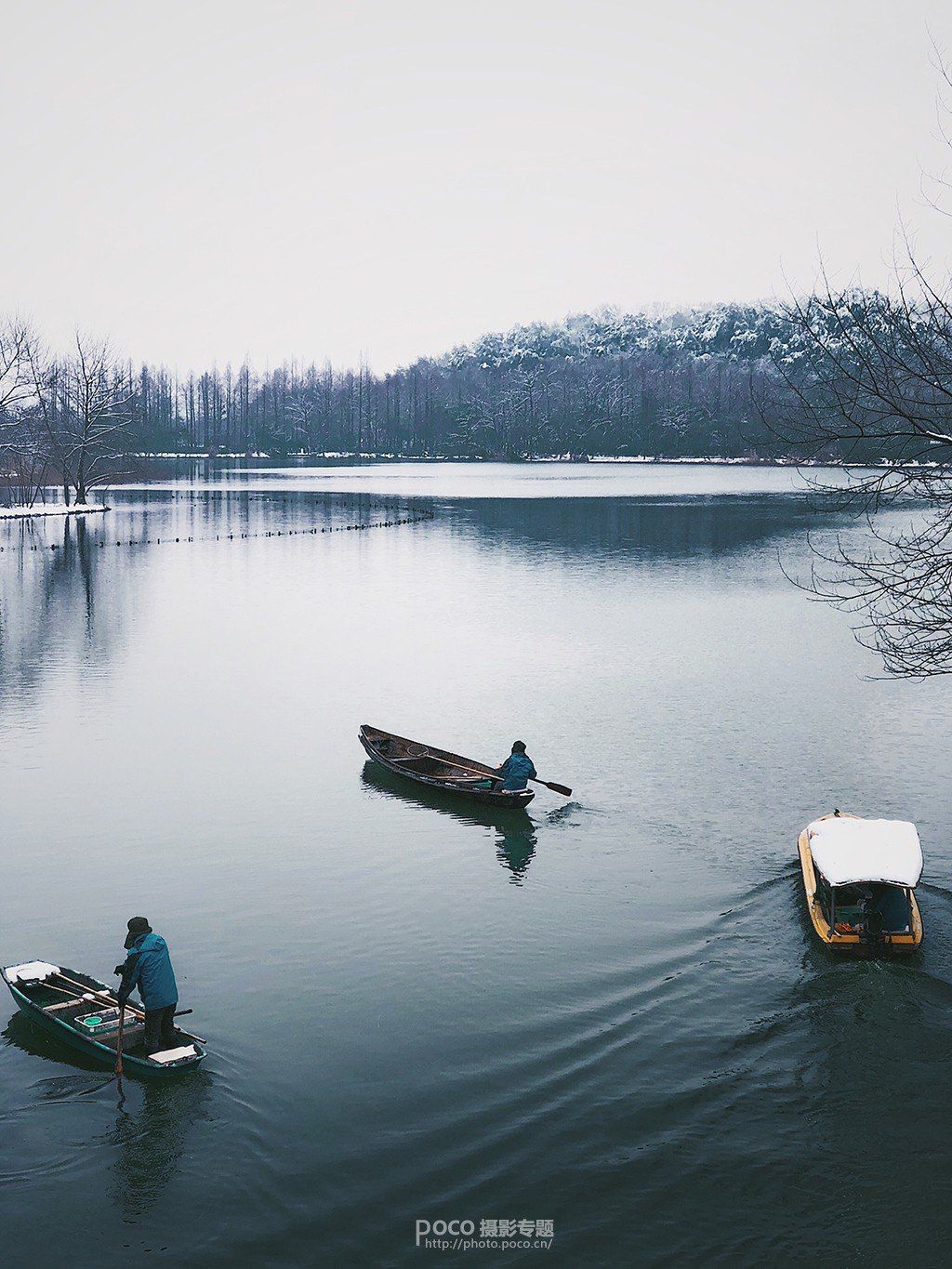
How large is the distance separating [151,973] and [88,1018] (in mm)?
1707

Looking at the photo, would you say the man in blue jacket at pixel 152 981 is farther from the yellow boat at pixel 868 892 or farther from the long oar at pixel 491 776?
the long oar at pixel 491 776

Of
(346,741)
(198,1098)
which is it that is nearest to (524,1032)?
(198,1098)

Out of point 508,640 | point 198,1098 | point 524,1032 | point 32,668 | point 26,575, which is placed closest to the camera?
point 198,1098

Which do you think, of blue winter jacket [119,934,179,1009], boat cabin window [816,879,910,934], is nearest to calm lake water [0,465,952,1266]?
boat cabin window [816,879,910,934]

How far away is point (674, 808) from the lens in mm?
26406

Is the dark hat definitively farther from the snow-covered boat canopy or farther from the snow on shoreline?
the snow on shoreline

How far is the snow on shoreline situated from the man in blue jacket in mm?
94554

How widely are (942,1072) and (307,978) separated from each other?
9.33 metres

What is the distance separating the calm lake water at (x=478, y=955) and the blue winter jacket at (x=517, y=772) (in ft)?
2.87

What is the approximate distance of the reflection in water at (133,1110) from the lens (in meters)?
13.3

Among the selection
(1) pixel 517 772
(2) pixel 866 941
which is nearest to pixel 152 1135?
(2) pixel 866 941

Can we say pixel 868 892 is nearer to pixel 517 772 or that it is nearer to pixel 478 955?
pixel 478 955

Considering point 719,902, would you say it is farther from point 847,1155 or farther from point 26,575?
point 26,575

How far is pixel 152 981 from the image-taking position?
14969 millimetres
